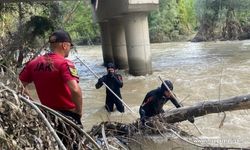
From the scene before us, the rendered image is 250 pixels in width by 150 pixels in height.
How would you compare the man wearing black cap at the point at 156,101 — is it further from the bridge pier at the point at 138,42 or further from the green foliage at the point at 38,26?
the green foliage at the point at 38,26

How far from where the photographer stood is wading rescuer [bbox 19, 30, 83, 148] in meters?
4.22

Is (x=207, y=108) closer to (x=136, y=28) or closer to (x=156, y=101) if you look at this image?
(x=156, y=101)

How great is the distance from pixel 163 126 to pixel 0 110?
155 inches

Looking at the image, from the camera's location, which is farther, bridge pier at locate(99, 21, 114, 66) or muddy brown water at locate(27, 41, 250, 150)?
bridge pier at locate(99, 21, 114, 66)

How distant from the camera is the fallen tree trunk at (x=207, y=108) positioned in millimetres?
6539

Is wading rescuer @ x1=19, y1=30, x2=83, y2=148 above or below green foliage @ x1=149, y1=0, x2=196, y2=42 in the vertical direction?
above

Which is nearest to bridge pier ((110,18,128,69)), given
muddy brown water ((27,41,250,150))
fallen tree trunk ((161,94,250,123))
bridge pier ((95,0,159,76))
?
muddy brown water ((27,41,250,150))

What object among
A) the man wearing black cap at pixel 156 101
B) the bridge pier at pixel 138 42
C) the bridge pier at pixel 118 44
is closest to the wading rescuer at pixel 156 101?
the man wearing black cap at pixel 156 101

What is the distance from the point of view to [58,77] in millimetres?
4273

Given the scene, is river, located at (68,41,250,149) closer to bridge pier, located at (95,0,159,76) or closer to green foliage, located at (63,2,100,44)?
bridge pier, located at (95,0,159,76)

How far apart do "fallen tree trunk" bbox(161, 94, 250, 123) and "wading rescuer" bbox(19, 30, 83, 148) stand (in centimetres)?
280

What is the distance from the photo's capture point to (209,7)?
41656mm

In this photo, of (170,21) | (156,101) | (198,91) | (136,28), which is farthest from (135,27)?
(170,21)

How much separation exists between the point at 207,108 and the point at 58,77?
3.15 m
